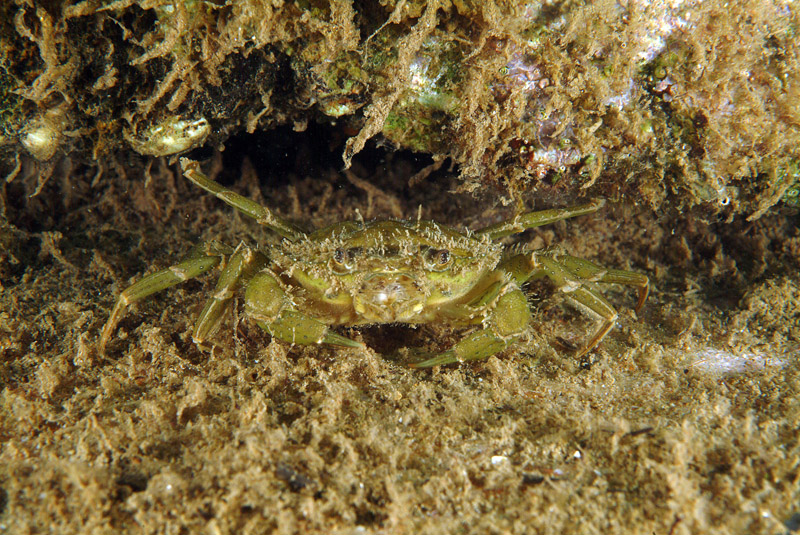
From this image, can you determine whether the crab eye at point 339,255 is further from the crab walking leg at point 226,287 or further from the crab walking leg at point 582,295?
the crab walking leg at point 582,295

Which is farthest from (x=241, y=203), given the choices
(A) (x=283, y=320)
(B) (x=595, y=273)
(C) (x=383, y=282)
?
(B) (x=595, y=273)

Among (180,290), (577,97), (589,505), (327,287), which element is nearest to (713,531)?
(589,505)

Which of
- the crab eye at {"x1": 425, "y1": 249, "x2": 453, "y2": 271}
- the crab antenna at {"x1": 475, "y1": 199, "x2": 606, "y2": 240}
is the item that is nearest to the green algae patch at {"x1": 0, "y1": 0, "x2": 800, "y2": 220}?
the crab antenna at {"x1": 475, "y1": 199, "x2": 606, "y2": 240}

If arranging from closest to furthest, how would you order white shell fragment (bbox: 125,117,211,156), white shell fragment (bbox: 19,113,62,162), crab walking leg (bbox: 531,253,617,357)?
crab walking leg (bbox: 531,253,617,357), white shell fragment (bbox: 19,113,62,162), white shell fragment (bbox: 125,117,211,156)

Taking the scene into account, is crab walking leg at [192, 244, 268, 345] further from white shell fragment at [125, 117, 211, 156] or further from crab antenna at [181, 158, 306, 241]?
white shell fragment at [125, 117, 211, 156]

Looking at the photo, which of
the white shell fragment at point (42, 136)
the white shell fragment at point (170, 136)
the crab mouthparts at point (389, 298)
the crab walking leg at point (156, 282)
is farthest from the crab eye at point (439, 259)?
the white shell fragment at point (42, 136)

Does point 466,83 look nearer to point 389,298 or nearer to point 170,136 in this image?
point 389,298

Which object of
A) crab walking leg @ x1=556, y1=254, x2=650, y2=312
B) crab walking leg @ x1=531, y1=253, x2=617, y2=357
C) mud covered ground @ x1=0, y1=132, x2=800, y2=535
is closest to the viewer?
mud covered ground @ x1=0, y1=132, x2=800, y2=535
